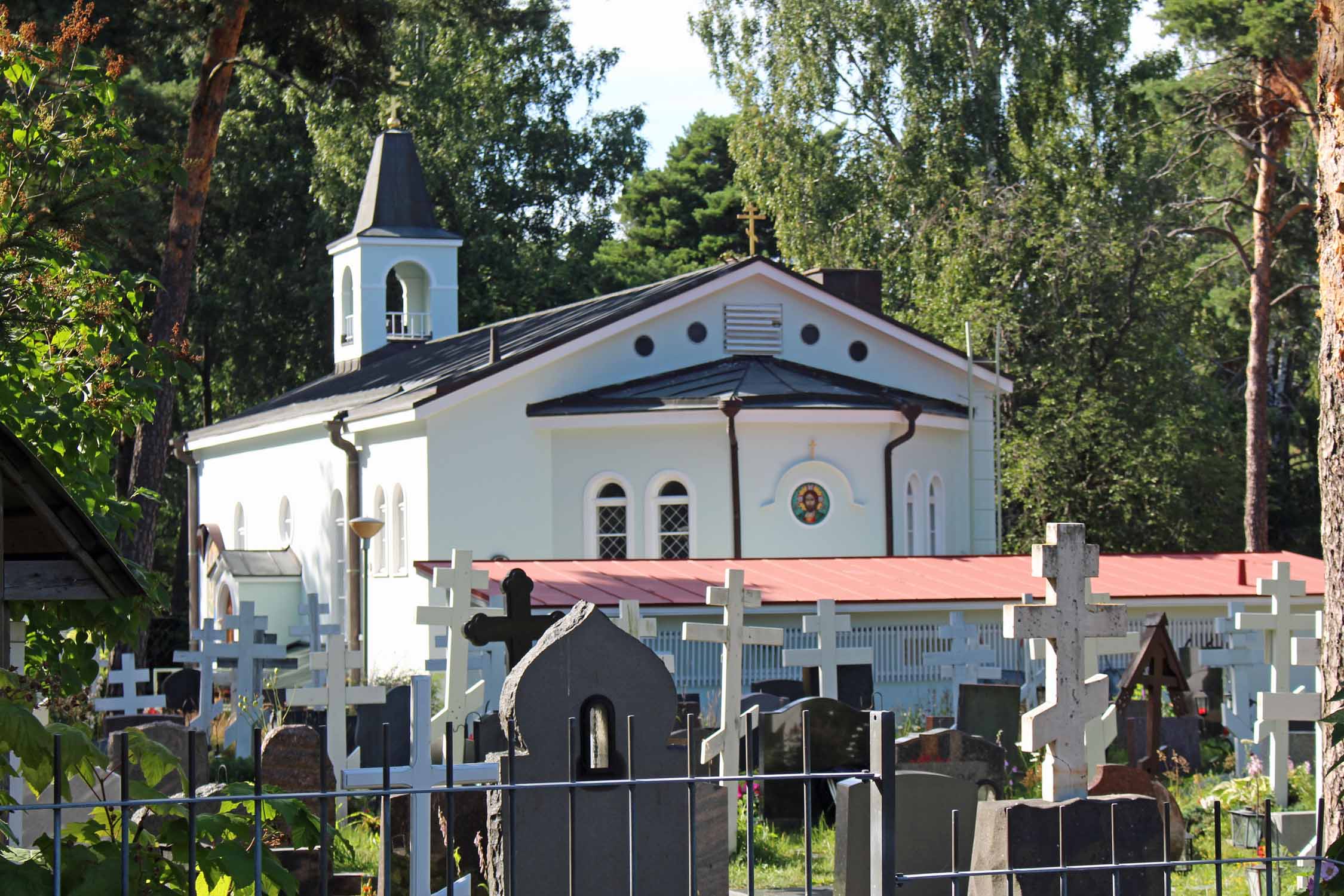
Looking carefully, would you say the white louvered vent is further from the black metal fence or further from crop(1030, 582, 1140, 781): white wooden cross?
the black metal fence

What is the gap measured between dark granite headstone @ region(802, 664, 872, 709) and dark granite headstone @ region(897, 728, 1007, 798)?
4712mm

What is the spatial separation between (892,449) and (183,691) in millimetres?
11229

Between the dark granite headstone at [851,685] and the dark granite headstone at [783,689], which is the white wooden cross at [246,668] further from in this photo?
the dark granite headstone at [851,685]

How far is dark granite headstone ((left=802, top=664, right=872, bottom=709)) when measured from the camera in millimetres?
15102

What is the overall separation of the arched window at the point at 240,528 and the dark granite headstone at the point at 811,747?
83.1ft

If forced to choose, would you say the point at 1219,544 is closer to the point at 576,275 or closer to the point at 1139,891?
the point at 576,275

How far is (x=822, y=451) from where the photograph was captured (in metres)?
25.2

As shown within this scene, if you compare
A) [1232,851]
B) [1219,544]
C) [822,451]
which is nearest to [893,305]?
[1219,544]

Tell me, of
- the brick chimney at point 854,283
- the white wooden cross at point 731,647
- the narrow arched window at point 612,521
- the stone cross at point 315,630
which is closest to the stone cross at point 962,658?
Answer: the white wooden cross at point 731,647

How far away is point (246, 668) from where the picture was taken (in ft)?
60.8

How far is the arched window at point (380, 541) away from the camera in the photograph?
26.9 metres

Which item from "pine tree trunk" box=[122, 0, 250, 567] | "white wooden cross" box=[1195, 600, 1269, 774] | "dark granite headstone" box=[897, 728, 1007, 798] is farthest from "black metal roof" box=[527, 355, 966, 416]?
"dark granite headstone" box=[897, 728, 1007, 798]

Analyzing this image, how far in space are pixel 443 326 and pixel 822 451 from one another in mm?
13686

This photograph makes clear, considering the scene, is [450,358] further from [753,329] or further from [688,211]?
[688,211]
